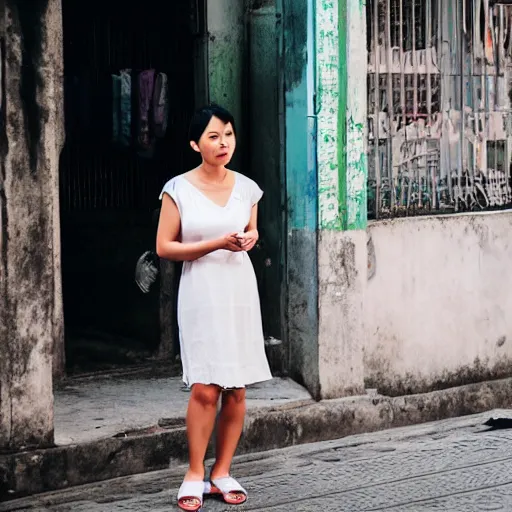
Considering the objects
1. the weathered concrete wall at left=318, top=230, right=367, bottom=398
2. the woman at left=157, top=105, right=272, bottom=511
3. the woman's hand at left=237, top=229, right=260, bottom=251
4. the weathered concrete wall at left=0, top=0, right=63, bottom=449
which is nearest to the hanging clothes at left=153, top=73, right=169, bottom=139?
the weathered concrete wall at left=318, top=230, right=367, bottom=398

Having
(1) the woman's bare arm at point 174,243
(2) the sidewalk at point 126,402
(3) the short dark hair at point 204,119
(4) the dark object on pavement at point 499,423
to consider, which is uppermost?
(3) the short dark hair at point 204,119

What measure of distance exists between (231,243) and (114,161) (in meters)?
2.77

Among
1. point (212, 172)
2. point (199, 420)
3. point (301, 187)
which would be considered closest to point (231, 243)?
point (212, 172)

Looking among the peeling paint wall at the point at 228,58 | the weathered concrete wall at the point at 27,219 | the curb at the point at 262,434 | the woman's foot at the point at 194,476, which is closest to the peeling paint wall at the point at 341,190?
the curb at the point at 262,434

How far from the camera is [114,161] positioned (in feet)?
29.0

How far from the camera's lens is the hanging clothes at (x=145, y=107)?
8766 millimetres

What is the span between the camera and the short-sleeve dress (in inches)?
253

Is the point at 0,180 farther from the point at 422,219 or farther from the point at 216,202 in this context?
the point at 422,219

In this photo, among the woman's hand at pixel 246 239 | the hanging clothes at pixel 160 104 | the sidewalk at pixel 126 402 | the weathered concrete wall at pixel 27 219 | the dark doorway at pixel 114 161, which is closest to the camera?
the woman's hand at pixel 246 239

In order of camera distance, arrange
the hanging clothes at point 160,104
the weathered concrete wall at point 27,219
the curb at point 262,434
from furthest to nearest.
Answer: the hanging clothes at point 160,104 → the curb at point 262,434 → the weathered concrete wall at point 27,219

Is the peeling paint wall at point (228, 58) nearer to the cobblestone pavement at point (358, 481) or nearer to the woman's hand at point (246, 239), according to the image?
the cobblestone pavement at point (358, 481)

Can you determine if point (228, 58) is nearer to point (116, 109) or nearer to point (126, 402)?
point (116, 109)

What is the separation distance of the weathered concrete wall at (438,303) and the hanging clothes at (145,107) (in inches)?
61.9

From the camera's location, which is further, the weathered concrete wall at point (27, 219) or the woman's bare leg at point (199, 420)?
Result: the weathered concrete wall at point (27, 219)
